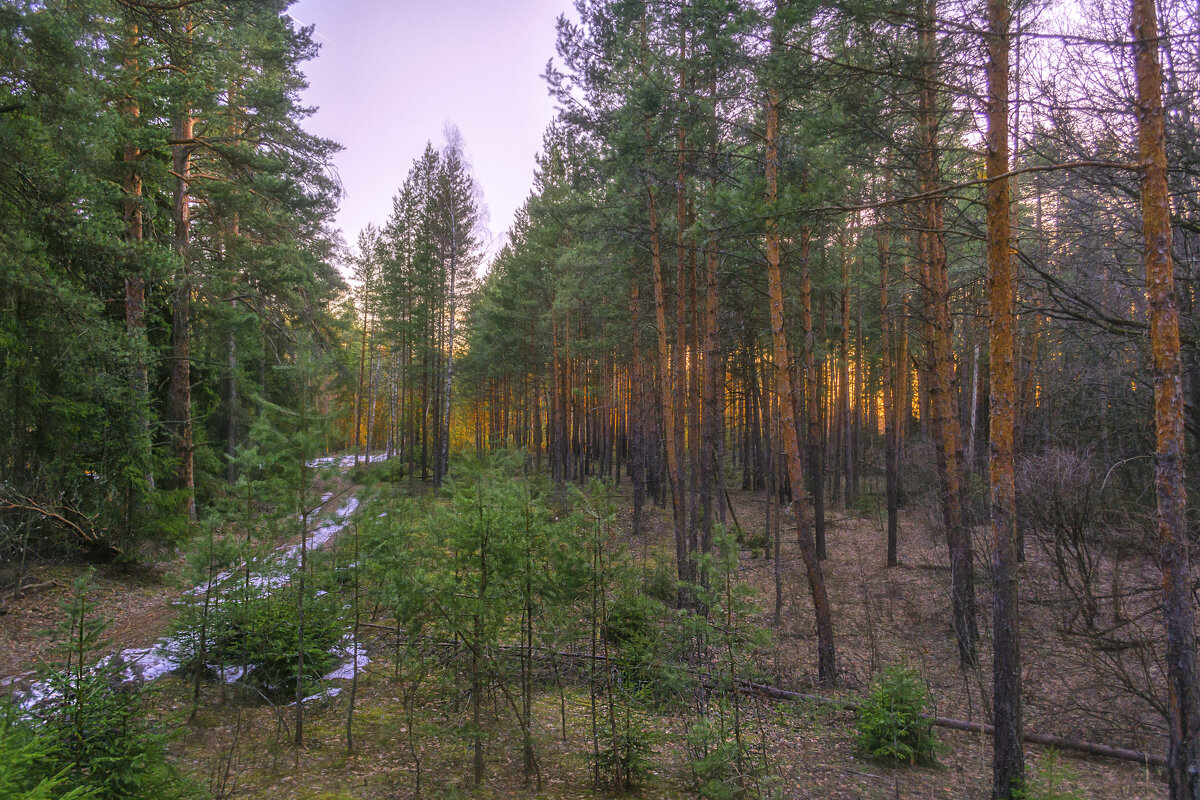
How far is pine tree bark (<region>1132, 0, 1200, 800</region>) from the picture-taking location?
4.61m

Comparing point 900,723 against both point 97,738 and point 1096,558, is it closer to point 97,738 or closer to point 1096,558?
point 1096,558

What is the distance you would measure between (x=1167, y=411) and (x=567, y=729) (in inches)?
251

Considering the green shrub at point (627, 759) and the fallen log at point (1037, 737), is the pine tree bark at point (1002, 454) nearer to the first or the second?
the fallen log at point (1037, 737)

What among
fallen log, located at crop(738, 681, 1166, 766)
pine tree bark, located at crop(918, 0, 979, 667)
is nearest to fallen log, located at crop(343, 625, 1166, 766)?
fallen log, located at crop(738, 681, 1166, 766)

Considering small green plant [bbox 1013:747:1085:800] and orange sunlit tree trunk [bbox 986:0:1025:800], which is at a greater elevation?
orange sunlit tree trunk [bbox 986:0:1025:800]

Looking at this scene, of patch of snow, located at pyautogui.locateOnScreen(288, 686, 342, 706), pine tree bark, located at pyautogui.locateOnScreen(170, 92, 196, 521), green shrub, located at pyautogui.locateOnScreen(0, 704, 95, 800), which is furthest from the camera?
pine tree bark, located at pyautogui.locateOnScreen(170, 92, 196, 521)

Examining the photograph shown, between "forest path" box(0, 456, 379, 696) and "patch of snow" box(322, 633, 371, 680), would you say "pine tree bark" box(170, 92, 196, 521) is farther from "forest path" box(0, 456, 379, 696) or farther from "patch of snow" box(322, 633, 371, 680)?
"patch of snow" box(322, 633, 371, 680)

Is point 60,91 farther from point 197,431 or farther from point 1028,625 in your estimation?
point 1028,625

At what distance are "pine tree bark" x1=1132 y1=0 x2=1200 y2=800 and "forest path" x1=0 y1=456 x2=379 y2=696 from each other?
672 cm

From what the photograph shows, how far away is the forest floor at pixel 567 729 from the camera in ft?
18.3

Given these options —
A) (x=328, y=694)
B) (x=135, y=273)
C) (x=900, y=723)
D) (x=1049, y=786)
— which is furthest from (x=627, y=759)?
(x=135, y=273)

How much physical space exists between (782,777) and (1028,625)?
6.70 meters

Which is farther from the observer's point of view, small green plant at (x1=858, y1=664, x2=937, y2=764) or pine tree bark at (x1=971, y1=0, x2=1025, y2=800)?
small green plant at (x1=858, y1=664, x2=937, y2=764)

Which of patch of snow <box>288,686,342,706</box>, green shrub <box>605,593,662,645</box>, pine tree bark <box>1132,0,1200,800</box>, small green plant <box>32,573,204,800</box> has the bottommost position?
patch of snow <box>288,686,342,706</box>
